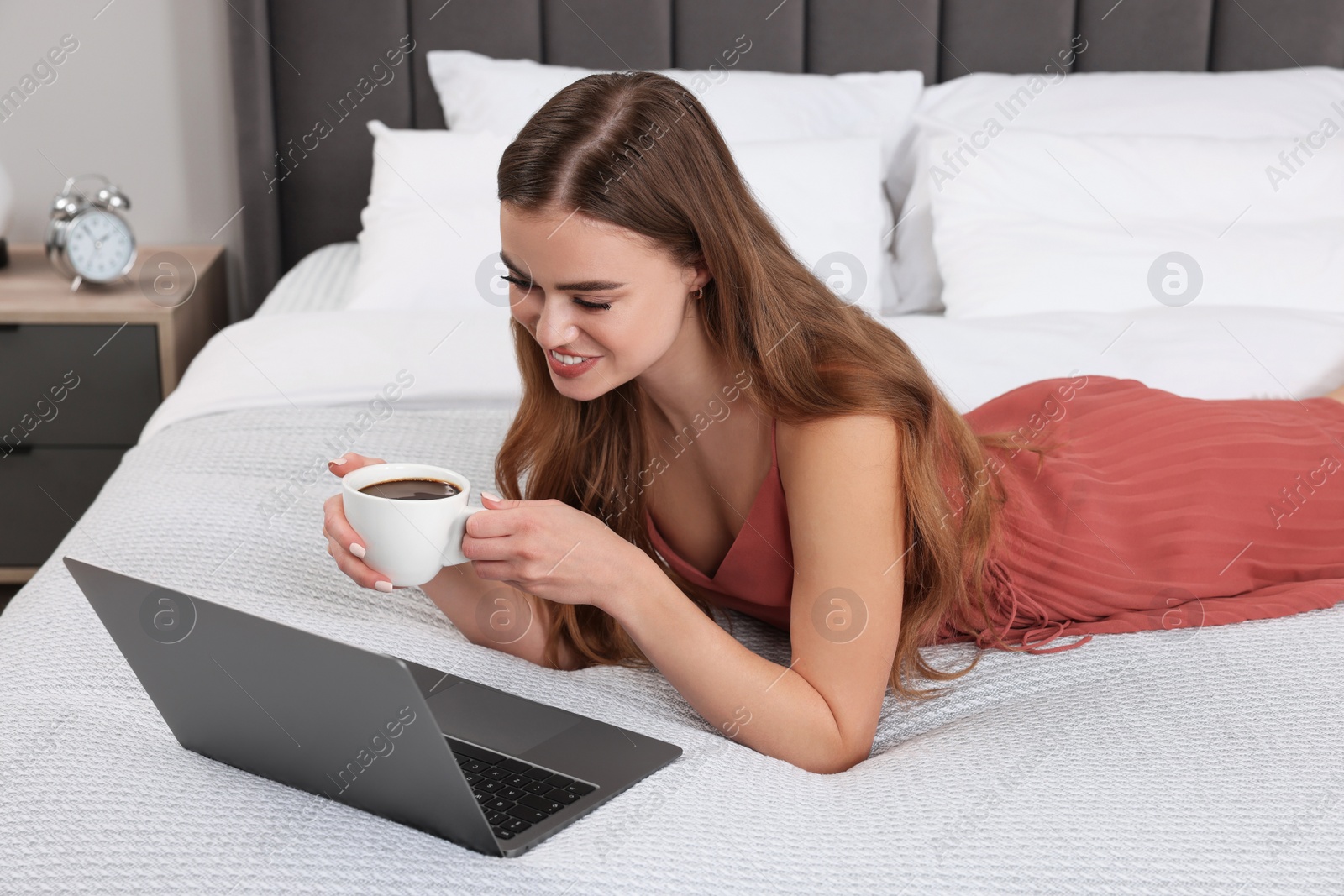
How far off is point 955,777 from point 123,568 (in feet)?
2.79

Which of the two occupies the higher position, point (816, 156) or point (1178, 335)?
point (816, 156)

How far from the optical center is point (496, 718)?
3.00ft

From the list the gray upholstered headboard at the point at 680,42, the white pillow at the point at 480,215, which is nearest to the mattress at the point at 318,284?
the white pillow at the point at 480,215

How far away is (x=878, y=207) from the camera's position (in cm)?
214

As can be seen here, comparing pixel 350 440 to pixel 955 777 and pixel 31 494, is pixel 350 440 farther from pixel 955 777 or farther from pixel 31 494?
pixel 31 494

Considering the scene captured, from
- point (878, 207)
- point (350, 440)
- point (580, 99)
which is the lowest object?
point (350, 440)

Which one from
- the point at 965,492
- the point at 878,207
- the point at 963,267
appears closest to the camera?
the point at 965,492

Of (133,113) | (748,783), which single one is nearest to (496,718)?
(748,783)

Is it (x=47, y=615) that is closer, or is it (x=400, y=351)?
(x=47, y=615)

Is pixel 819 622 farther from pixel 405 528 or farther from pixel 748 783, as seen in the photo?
pixel 405 528

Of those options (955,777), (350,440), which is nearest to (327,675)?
(955,777)

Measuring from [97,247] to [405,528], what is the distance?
5.88 feet

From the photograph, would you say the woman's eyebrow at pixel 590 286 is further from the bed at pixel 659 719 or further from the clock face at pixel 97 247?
the clock face at pixel 97 247

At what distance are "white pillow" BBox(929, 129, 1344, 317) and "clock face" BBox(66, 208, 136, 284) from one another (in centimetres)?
162
